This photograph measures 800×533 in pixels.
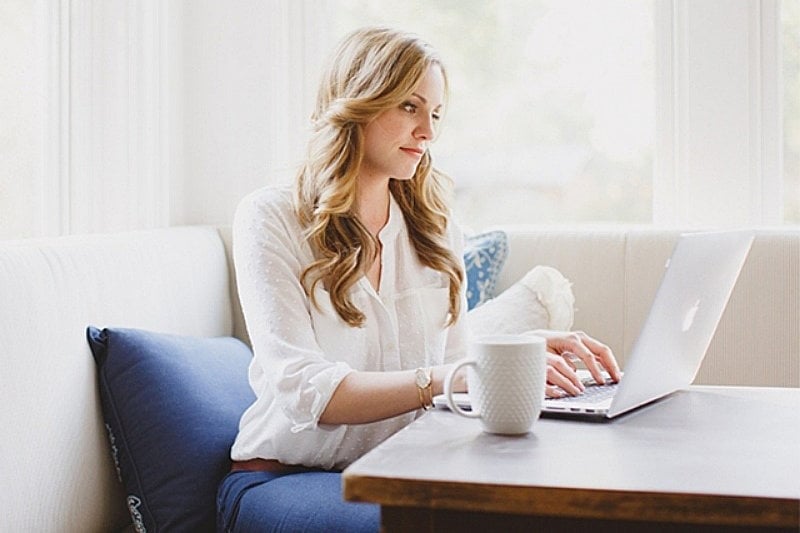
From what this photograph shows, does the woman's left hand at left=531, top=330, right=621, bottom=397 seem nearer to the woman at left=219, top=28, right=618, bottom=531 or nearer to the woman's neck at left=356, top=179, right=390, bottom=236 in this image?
the woman at left=219, top=28, right=618, bottom=531

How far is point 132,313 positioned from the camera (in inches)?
86.1

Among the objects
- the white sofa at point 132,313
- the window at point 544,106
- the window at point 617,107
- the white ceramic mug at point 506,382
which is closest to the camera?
the white ceramic mug at point 506,382

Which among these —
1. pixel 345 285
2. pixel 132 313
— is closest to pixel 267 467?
pixel 345 285

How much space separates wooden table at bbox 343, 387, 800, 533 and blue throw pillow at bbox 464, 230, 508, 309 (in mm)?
1358

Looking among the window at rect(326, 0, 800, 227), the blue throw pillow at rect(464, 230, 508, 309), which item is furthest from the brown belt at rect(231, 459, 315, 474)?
the window at rect(326, 0, 800, 227)

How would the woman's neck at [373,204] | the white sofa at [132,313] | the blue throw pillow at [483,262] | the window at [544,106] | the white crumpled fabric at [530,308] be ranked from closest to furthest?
the white sofa at [132,313]
the woman's neck at [373,204]
the white crumpled fabric at [530,308]
the blue throw pillow at [483,262]
the window at [544,106]

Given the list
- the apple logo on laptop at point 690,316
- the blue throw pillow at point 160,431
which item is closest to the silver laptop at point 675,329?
the apple logo on laptop at point 690,316

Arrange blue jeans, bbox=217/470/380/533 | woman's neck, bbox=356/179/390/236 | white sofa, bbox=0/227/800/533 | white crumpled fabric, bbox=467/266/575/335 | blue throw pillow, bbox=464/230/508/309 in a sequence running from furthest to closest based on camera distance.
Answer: blue throw pillow, bbox=464/230/508/309
white crumpled fabric, bbox=467/266/575/335
woman's neck, bbox=356/179/390/236
white sofa, bbox=0/227/800/533
blue jeans, bbox=217/470/380/533

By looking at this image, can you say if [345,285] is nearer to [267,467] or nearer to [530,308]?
[267,467]

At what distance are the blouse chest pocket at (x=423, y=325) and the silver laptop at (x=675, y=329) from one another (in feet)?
1.35

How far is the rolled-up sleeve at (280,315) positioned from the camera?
1.69 m

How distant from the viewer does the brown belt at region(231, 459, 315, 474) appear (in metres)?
1.88

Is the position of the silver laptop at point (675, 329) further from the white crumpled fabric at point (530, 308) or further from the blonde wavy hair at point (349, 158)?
the white crumpled fabric at point (530, 308)

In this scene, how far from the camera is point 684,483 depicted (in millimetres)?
1009
